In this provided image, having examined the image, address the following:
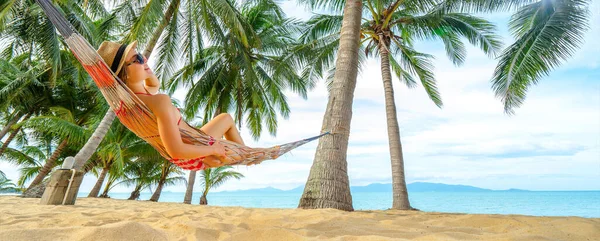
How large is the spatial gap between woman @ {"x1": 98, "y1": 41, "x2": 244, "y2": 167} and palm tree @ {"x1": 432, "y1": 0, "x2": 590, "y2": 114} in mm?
4020

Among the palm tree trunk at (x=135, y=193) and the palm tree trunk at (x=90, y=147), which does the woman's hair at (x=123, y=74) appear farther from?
the palm tree trunk at (x=135, y=193)

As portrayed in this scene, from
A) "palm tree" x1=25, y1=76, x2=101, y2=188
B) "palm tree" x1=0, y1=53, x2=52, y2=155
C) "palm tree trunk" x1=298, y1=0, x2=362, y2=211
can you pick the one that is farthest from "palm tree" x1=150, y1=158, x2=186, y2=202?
"palm tree trunk" x1=298, y1=0, x2=362, y2=211

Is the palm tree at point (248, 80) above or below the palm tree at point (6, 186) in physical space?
above

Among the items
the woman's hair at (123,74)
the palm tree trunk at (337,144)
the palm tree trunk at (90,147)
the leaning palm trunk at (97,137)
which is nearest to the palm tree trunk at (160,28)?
the leaning palm trunk at (97,137)

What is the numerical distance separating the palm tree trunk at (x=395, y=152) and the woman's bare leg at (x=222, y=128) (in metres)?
3.68

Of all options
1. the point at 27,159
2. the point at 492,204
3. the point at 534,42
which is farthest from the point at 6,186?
the point at 492,204

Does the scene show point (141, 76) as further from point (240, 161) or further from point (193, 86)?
point (193, 86)

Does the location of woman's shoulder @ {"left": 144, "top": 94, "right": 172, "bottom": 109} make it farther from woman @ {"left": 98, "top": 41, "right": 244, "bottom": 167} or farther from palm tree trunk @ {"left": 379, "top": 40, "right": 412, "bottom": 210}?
palm tree trunk @ {"left": 379, "top": 40, "right": 412, "bottom": 210}

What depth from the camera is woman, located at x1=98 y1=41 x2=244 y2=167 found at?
1810 mm

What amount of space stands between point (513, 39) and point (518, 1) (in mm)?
555

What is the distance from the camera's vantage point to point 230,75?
1009 centimetres

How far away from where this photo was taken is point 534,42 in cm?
415

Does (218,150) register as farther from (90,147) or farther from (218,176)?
(218,176)

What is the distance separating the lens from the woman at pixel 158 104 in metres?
1.81
